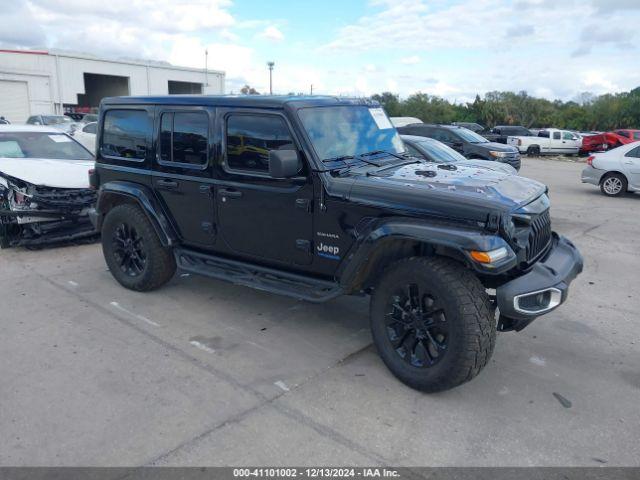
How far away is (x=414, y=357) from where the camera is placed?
145 inches

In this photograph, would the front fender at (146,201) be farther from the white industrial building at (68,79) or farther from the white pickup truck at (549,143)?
the white industrial building at (68,79)

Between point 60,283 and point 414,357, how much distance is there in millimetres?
4105

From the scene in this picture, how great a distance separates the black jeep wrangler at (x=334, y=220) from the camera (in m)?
3.37

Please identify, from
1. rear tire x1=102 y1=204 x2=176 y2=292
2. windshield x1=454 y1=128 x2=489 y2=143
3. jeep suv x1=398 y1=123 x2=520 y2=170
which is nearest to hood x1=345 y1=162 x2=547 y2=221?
rear tire x1=102 y1=204 x2=176 y2=292

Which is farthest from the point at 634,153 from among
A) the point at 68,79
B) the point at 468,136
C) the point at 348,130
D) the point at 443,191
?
the point at 68,79

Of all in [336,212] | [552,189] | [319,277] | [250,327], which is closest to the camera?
[336,212]

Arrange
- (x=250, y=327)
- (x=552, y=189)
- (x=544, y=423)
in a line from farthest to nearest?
(x=552, y=189) < (x=250, y=327) < (x=544, y=423)

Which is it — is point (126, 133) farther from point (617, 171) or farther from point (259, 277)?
point (617, 171)

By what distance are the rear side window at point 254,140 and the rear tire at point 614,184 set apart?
11184 millimetres

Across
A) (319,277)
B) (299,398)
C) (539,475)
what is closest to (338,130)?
(319,277)

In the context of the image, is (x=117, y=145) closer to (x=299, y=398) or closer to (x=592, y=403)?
(x=299, y=398)

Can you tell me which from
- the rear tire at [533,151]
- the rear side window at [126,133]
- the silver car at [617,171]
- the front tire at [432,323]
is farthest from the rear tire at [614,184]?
the rear tire at [533,151]

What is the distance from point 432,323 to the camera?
351 cm

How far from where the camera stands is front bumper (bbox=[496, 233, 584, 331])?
10.8 feet
